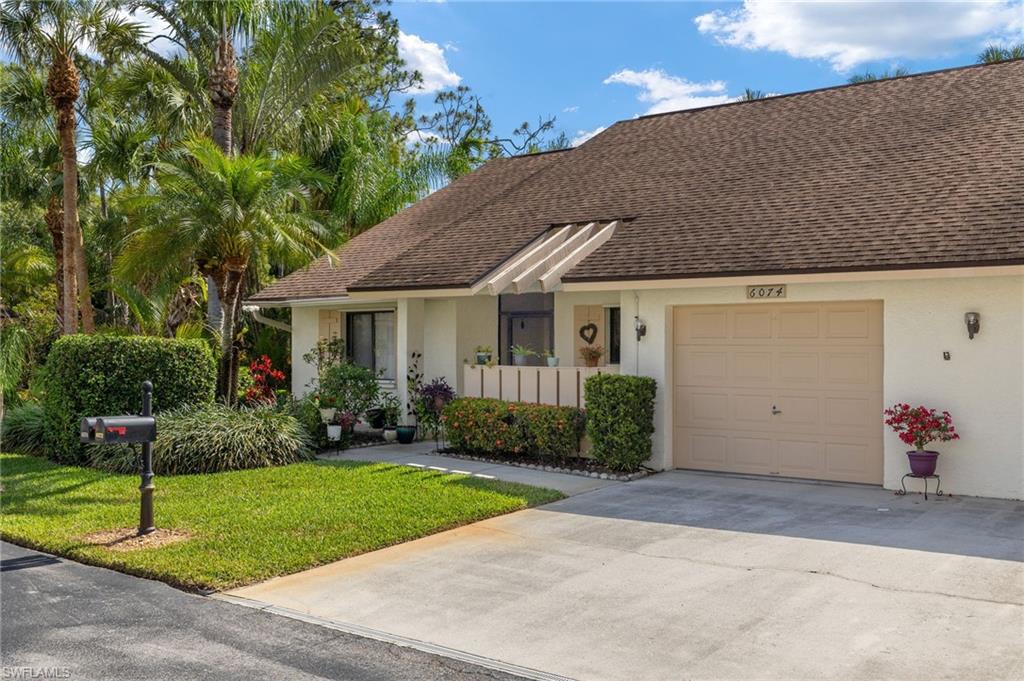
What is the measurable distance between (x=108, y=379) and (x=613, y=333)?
27.8 feet

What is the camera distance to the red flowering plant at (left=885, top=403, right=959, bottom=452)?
34.3ft

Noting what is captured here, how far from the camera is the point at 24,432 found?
49.5ft

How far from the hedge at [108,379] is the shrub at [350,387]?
95.4 inches

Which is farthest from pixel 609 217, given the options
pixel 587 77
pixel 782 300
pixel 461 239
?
pixel 587 77

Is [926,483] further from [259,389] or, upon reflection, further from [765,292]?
[259,389]

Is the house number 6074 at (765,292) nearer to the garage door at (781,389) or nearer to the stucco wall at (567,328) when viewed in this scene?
the garage door at (781,389)

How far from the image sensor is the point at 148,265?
14883mm

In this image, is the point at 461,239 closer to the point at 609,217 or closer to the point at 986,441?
the point at 609,217

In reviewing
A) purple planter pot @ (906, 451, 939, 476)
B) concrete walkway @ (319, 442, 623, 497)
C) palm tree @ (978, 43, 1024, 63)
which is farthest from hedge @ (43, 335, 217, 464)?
palm tree @ (978, 43, 1024, 63)

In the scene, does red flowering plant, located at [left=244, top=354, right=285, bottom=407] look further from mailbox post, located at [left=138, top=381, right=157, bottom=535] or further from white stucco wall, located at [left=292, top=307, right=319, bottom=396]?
mailbox post, located at [left=138, top=381, right=157, bottom=535]

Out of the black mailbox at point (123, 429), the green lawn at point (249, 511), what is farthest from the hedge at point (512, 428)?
the black mailbox at point (123, 429)

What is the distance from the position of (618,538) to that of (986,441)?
484cm

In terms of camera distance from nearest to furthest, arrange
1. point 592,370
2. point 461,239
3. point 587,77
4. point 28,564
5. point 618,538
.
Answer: point 28,564 → point 618,538 → point 592,370 → point 461,239 → point 587,77

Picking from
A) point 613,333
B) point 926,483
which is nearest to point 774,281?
point 926,483
